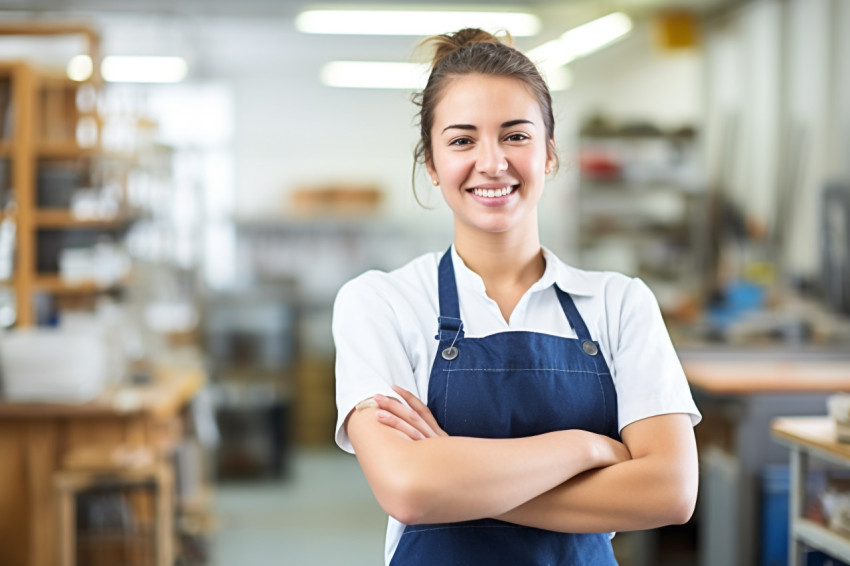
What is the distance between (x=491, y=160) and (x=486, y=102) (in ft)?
0.37

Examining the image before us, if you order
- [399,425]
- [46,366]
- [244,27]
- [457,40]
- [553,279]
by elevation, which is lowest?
[46,366]

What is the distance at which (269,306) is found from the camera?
328 inches

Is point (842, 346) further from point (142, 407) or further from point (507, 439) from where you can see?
point (507, 439)

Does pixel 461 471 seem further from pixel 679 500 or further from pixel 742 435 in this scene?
pixel 742 435

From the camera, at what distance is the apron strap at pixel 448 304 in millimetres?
1573

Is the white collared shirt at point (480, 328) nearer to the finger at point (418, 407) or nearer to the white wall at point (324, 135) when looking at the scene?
the finger at point (418, 407)


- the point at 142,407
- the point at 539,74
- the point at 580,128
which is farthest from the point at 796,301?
the point at 539,74

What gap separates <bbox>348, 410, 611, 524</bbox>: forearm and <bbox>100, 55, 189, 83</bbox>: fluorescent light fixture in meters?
9.02

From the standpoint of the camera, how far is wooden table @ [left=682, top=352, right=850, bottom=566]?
150 inches

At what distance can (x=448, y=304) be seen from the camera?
1.60 m

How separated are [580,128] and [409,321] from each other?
5.89m

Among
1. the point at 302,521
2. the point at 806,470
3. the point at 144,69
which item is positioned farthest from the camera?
the point at 144,69

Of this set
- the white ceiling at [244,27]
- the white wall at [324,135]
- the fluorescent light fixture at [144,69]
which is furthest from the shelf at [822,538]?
the fluorescent light fixture at [144,69]

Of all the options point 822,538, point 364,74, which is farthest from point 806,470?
point 364,74
